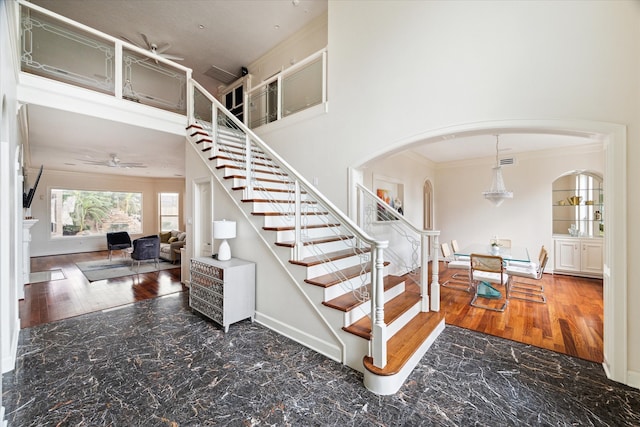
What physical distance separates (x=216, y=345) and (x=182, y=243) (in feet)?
17.0

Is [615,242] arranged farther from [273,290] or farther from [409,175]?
[409,175]

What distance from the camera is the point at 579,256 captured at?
19.4ft

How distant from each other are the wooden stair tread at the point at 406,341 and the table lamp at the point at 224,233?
2232 mm

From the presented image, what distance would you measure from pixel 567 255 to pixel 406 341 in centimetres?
604

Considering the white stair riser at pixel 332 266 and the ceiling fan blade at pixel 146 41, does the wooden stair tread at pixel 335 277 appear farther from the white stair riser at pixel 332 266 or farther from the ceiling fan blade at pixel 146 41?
the ceiling fan blade at pixel 146 41

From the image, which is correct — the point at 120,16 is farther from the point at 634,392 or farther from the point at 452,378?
the point at 634,392

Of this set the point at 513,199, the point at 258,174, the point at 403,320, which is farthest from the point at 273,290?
the point at 513,199

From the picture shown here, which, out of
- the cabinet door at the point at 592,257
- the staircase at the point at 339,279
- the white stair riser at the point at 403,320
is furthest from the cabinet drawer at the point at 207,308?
the cabinet door at the point at 592,257

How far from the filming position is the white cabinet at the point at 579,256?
570 cm

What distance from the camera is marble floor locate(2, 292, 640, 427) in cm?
190

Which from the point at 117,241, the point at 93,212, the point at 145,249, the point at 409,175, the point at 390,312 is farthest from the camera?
the point at 93,212

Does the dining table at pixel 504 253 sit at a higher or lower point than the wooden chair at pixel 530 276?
higher

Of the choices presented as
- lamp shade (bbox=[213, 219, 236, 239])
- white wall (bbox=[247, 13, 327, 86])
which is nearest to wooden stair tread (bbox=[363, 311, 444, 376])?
lamp shade (bbox=[213, 219, 236, 239])

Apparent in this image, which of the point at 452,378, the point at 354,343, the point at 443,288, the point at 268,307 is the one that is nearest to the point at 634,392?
the point at 452,378
